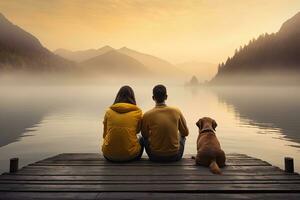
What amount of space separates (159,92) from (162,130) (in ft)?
3.21

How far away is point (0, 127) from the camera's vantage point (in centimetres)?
2919

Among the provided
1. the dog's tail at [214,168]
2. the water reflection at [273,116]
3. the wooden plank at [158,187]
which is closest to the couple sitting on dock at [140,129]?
the dog's tail at [214,168]

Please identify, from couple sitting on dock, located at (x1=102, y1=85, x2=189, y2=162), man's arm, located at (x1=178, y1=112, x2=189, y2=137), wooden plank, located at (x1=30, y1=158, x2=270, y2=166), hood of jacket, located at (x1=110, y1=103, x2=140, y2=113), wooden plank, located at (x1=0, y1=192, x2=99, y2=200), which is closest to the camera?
wooden plank, located at (x1=0, y1=192, x2=99, y2=200)

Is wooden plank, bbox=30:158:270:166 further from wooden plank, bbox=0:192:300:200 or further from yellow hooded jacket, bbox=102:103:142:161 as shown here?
wooden plank, bbox=0:192:300:200

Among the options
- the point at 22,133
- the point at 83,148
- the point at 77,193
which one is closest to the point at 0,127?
the point at 22,133

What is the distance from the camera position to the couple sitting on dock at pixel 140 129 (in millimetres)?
7996

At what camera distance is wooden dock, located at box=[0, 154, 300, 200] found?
5.74m

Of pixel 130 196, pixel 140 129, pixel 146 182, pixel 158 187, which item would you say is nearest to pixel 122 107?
pixel 140 129

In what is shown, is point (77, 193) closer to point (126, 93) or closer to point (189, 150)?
point (126, 93)

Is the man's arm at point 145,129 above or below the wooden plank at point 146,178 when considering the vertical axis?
above

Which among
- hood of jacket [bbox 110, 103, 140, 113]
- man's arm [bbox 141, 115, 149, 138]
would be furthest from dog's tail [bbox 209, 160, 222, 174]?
hood of jacket [bbox 110, 103, 140, 113]

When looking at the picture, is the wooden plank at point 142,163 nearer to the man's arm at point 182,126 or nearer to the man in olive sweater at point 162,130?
the man in olive sweater at point 162,130

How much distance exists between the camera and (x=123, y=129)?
793 centimetres

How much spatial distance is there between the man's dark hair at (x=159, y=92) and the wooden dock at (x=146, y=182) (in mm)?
1711
